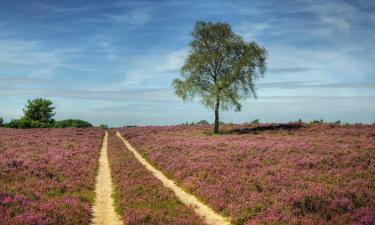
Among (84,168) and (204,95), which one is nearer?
(84,168)

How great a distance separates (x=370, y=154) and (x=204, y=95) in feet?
103

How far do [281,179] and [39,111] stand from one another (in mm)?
89752

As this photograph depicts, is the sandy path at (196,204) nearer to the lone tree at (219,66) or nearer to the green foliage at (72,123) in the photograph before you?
the lone tree at (219,66)

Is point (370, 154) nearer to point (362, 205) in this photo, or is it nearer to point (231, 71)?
point (362, 205)

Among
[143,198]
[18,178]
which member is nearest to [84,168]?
[18,178]

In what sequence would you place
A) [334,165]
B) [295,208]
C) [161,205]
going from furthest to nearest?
1. [334,165]
2. [161,205]
3. [295,208]

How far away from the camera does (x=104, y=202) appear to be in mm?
16859

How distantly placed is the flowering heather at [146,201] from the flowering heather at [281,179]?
5.56ft

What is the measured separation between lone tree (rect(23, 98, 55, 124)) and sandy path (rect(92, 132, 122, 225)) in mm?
77484

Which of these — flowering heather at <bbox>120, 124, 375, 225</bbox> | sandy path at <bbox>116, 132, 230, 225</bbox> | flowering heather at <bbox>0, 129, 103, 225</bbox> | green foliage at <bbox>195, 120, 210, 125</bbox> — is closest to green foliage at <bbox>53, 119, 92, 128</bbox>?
green foliage at <bbox>195, 120, 210, 125</bbox>

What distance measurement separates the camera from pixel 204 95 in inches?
2067

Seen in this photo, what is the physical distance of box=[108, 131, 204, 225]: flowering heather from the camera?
44.7ft

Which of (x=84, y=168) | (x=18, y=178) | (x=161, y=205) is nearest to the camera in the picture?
(x=161, y=205)

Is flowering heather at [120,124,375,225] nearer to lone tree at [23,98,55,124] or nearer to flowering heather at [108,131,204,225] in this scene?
flowering heather at [108,131,204,225]
